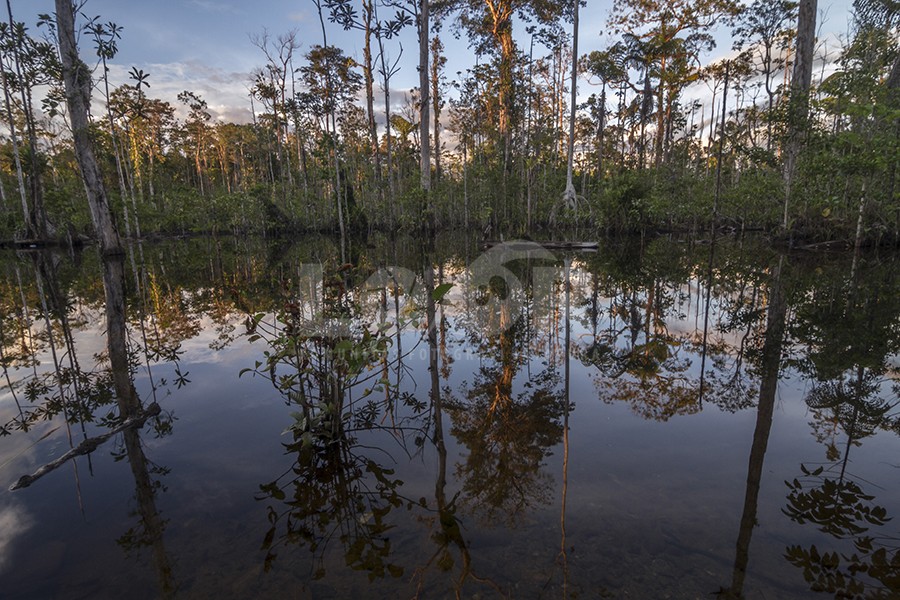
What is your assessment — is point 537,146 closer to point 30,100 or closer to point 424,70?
point 424,70

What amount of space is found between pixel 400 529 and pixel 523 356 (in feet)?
8.53

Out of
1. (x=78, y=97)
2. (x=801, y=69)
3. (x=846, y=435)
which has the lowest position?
(x=846, y=435)

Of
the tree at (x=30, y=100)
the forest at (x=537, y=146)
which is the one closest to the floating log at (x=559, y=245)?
the forest at (x=537, y=146)

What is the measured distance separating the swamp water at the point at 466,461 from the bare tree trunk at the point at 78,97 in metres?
8.47

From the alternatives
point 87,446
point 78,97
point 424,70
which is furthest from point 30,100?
point 87,446

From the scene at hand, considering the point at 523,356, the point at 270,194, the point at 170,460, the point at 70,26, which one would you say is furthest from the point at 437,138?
the point at 170,460

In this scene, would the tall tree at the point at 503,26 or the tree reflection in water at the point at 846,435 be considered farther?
the tall tree at the point at 503,26

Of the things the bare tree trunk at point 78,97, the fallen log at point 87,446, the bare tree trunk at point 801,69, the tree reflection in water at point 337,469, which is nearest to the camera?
the tree reflection in water at point 337,469

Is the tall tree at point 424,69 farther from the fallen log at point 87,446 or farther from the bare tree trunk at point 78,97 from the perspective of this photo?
the fallen log at point 87,446

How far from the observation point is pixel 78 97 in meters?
11.4

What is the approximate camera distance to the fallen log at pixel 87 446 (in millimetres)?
2215

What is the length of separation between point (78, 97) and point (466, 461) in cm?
1494

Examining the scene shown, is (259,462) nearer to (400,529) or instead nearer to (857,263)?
(400,529)

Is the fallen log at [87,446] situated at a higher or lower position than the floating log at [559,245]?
lower
